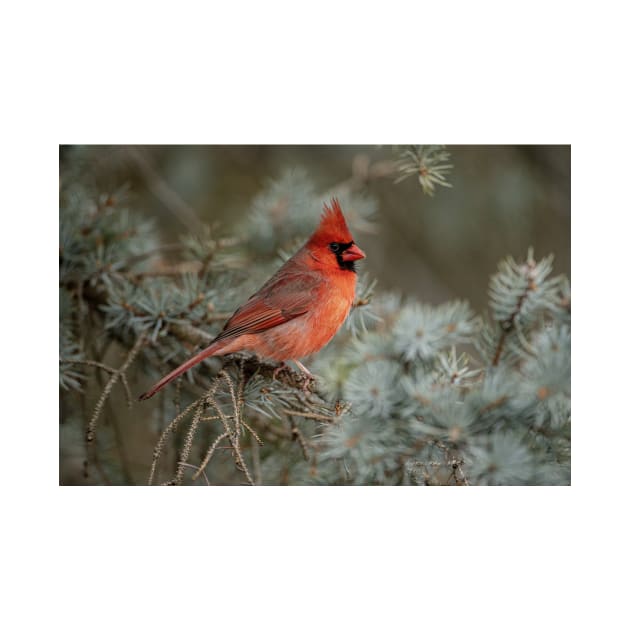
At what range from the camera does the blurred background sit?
357 centimetres

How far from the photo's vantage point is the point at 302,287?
2.71 m

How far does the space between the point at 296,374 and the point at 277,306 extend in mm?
278

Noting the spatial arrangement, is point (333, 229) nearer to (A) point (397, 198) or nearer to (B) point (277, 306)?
(B) point (277, 306)

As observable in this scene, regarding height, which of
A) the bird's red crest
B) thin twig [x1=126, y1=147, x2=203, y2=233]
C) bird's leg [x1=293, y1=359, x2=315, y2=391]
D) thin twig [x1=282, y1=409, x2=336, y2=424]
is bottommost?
thin twig [x1=282, y1=409, x2=336, y2=424]

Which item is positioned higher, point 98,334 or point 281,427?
point 98,334

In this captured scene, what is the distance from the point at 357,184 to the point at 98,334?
1444 mm

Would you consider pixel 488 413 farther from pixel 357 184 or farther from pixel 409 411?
pixel 357 184

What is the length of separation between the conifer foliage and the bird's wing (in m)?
0.15

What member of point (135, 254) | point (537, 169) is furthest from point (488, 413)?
point (537, 169)

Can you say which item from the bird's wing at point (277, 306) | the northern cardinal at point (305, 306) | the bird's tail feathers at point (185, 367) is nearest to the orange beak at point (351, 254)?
the northern cardinal at point (305, 306)

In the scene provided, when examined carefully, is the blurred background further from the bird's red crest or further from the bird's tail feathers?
the bird's tail feathers

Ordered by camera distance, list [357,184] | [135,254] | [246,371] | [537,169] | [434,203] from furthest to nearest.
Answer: [434,203], [537,169], [357,184], [135,254], [246,371]

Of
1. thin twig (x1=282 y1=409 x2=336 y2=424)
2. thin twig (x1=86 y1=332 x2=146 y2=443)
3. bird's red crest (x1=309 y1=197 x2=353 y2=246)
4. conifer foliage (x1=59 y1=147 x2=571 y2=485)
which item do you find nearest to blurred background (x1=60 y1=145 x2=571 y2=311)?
conifer foliage (x1=59 y1=147 x2=571 y2=485)

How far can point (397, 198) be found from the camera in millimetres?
4113
